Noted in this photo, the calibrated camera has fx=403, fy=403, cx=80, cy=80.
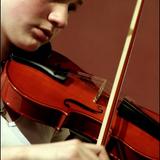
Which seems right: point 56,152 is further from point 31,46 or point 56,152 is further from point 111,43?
point 111,43

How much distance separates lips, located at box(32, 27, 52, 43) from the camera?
1.04 metres

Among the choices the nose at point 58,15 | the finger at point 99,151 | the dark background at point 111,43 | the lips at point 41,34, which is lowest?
the dark background at point 111,43

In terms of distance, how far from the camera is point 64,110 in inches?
39.1

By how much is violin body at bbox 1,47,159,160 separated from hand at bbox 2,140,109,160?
0.28m

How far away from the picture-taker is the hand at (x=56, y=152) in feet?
2.20

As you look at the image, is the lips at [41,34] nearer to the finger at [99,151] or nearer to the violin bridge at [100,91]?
the violin bridge at [100,91]

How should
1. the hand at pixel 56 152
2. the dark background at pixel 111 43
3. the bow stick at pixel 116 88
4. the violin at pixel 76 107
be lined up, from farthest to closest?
the dark background at pixel 111 43 < the violin at pixel 76 107 < the bow stick at pixel 116 88 < the hand at pixel 56 152

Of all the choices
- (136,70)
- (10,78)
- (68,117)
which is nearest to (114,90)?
(68,117)

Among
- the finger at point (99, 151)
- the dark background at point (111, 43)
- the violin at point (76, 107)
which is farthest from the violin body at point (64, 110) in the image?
the dark background at point (111, 43)

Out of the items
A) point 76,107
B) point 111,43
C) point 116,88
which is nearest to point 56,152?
point 116,88

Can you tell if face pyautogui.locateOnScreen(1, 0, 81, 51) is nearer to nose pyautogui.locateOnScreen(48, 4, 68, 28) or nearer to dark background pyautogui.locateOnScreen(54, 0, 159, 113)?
nose pyautogui.locateOnScreen(48, 4, 68, 28)

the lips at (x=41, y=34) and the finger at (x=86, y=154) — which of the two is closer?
the finger at (x=86, y=154)

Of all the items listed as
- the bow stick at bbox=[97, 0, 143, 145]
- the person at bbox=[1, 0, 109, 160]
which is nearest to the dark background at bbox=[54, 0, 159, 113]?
the person at bbox=[1, 0, 109, 160]

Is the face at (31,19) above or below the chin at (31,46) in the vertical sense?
above
